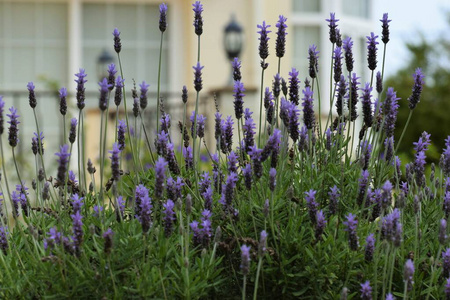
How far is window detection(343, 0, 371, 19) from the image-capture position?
12.3 metres

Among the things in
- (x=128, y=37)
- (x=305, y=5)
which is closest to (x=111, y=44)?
(x=128, y=37)

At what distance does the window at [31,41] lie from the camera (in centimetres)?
1120

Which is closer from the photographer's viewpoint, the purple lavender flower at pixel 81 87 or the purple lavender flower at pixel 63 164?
the purple lavender flower at pixel 63 164

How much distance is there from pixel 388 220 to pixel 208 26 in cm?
952

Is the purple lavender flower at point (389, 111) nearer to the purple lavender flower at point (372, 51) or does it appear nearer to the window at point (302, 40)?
the purple lavender flower at point (372, 51)

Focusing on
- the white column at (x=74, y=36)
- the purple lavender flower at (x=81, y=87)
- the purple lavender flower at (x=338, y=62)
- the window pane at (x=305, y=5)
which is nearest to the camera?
the purple lavender flower at (x=81, y=87)

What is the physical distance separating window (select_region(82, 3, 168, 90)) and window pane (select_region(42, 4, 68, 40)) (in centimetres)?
29

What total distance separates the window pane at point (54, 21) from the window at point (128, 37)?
0.29m

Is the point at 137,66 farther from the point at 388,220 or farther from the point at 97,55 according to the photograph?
the point at 388,220

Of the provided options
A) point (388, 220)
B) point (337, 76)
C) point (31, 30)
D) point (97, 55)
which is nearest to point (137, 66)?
point (97, 55)

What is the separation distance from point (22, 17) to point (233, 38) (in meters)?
2.99

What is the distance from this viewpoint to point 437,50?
29266mm

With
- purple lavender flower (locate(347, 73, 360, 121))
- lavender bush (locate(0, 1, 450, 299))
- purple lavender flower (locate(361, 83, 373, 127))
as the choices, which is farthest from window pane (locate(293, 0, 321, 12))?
purple lavender flower (locate(361, 83, 373, 127))

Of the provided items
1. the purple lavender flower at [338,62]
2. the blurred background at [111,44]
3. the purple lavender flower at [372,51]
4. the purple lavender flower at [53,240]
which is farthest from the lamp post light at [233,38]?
the purple lavender flower at [53,240]
